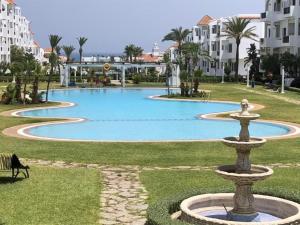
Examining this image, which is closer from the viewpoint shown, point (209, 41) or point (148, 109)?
point (148, 109)

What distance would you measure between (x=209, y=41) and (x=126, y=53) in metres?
24.1

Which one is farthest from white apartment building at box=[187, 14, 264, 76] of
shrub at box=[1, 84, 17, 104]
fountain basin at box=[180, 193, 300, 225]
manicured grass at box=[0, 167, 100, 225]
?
fountain basin at box=[180, 193, 300, 225]

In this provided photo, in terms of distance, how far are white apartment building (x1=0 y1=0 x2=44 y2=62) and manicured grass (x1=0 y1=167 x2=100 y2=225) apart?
67.7m

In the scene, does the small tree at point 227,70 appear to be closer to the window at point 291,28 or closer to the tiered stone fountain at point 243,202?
the window at point 291,28

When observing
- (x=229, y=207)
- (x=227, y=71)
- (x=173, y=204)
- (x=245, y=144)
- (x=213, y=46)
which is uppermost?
(x=213, y=46)

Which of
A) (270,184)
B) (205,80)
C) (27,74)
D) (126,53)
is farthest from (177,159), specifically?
(126,53)

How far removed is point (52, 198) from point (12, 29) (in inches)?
3228

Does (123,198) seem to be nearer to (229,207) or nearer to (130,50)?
(229,207)

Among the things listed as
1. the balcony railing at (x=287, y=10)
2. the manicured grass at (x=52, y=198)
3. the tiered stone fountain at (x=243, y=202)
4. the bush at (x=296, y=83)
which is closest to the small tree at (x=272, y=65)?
the bush at (x=296, y=83)

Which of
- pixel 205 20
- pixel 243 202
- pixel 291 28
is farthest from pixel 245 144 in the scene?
pixel 205 20

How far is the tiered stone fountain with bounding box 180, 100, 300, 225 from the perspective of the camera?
8469 millimetres

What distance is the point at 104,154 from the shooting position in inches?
651

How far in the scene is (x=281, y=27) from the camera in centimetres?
6450

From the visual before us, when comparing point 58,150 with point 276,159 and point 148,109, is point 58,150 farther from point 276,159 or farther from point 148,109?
point 148,109
